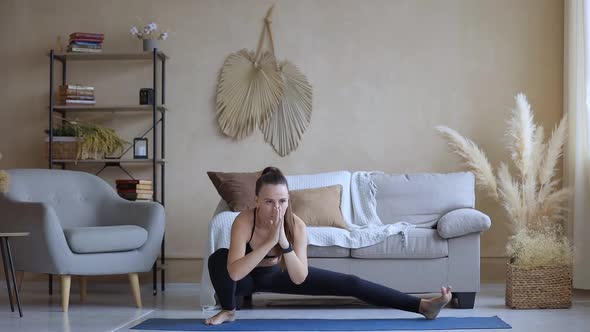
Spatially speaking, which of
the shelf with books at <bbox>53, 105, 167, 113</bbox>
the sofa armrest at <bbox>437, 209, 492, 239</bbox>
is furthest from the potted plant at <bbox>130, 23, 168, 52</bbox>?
the sofa armrest at <bbox>437, 209, 492, 239</bbox>

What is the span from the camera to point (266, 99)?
5.91 metres

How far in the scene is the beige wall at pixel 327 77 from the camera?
5.82m

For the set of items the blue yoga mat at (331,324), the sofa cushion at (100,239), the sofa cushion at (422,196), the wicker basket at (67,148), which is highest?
the wicker basket at (67,148)

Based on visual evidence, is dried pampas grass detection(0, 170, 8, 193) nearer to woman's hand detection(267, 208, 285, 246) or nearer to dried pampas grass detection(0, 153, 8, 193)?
dried pampas grass detection(0, 153, 8, 193)

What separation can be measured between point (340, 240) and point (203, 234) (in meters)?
1.61

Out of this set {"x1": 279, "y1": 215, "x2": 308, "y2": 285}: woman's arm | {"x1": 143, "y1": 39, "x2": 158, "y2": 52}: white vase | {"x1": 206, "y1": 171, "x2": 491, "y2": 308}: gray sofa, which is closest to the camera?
{"x1": 279, "y1": 215, "x2": 308, "y2": 285}: woman's arm

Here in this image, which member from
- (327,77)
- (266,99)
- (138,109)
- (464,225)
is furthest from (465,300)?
(138,109)

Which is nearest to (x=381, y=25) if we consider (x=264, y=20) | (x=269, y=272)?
(x=264, y=20)

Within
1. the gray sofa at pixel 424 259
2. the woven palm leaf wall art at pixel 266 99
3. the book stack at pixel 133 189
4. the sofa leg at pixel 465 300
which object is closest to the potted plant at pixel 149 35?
the woven palm leaf wall art at pixel 266 99

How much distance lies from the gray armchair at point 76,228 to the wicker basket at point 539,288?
224 cm

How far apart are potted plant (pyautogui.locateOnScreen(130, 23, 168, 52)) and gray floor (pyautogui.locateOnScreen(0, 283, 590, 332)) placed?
1.82 metres

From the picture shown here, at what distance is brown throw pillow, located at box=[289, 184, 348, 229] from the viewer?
5004 mm

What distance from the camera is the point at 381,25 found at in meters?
5.89

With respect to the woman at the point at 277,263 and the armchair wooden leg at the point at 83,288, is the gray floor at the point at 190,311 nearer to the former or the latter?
the armchair wooden leg at the point at 83,288
